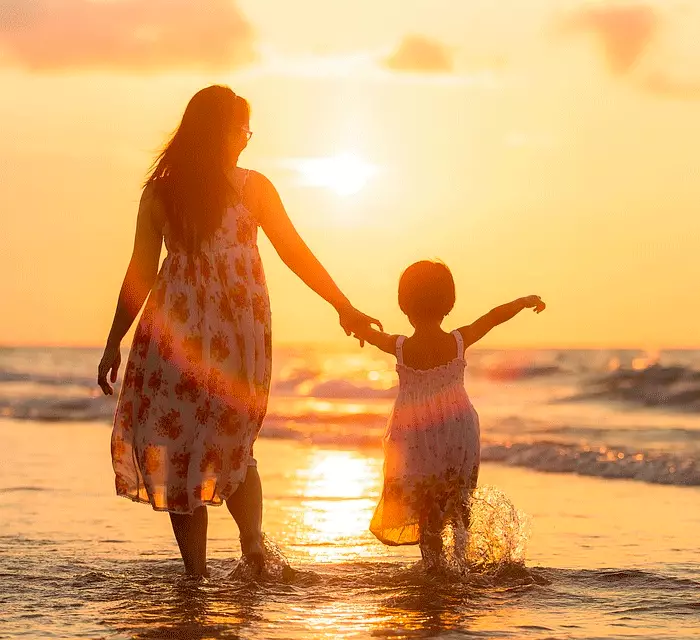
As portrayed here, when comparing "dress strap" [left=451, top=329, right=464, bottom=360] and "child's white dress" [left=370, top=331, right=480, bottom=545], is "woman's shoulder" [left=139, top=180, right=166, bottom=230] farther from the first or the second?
"dress strap" [left=451, top=329, right=464, bottom=360]

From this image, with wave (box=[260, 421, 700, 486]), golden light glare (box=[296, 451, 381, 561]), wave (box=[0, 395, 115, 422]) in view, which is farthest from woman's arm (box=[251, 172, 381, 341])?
wave (box=[0, 395, 115, 422])

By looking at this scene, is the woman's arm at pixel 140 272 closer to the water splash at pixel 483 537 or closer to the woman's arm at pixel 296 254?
the woman's arm at pixel 296 254

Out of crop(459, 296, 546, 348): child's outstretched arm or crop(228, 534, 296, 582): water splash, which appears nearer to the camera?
crop(228, 534, 296, 582): water splash

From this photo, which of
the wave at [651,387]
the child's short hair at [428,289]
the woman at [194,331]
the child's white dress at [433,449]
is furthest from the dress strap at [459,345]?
the wave at [651,387]

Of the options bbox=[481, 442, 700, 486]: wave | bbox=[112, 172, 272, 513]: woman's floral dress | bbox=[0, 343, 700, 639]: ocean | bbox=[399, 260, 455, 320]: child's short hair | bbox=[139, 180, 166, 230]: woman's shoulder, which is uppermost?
bbox=[139, 180, 166, 230]: woman's shoulder

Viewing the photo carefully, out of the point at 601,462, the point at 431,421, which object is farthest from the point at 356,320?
the point at 601,462

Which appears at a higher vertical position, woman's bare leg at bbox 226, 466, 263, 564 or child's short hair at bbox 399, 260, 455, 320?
child's short hair at bbox 399, 260, 455, 320

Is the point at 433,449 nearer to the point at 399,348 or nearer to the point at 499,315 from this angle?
the point at 399,348

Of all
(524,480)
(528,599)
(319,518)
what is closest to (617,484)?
(524,480)

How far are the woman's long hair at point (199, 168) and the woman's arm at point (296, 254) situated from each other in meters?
0.18

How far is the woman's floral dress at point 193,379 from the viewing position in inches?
189

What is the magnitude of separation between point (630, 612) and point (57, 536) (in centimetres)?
342

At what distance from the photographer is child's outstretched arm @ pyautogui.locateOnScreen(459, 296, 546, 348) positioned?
5145 mm

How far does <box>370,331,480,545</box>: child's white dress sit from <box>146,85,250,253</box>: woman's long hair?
1.09 m
